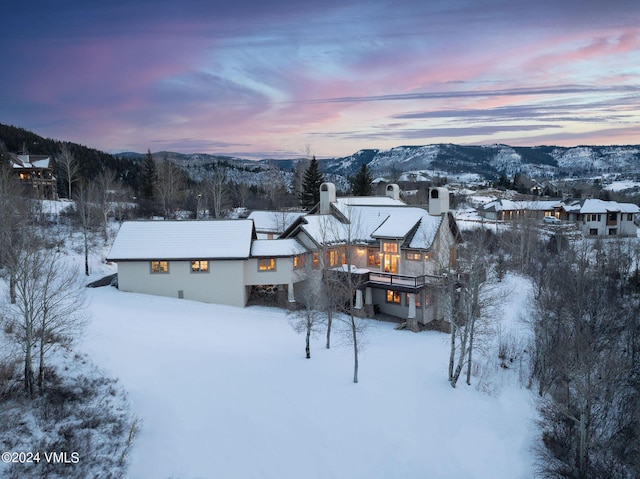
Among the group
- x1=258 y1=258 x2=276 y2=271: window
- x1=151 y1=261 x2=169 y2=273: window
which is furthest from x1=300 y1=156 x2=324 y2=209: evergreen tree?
x1=151 y1=261 x2=169 y2=273: window

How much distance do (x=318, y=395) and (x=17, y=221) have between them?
23658mm

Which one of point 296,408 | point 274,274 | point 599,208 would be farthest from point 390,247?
point 599,208

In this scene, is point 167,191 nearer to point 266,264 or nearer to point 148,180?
point 148,180

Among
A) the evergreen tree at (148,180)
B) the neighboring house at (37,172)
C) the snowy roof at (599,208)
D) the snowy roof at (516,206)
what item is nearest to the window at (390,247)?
the evergreen tree at (148,180)

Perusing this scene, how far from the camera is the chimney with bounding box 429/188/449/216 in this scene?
31.0 meters

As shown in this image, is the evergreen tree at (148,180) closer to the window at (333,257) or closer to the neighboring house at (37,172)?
the neighboring house at (37,172)

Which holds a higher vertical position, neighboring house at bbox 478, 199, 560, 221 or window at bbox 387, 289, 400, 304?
neighboring house at bbox 478, 199, 560, 221

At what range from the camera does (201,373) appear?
18.4m

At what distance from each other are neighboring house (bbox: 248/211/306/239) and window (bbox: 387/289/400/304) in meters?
17.5

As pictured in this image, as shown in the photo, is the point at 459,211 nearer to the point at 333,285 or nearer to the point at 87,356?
the point at 333,285

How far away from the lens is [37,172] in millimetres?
66500

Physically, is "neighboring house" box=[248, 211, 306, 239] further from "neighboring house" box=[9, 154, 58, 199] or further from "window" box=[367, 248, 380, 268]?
"neighboring house" box=[9, 154, 58, 199]

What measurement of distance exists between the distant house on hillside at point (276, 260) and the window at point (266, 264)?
72 millimetres

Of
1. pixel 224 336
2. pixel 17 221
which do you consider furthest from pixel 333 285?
pixel 17 221
